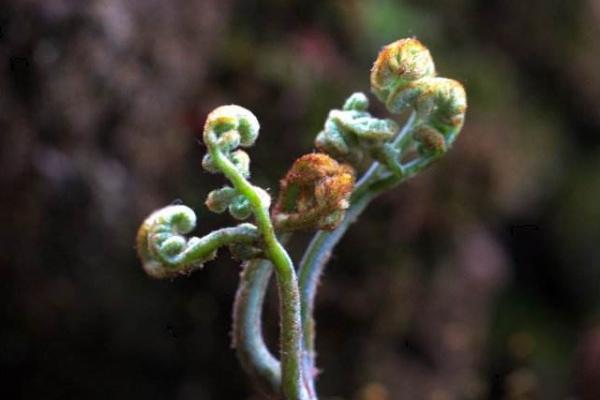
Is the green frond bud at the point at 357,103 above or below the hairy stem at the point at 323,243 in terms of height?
above

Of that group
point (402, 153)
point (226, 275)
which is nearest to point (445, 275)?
point (226, 275)

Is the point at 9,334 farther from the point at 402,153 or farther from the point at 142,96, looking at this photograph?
the point at 402,153

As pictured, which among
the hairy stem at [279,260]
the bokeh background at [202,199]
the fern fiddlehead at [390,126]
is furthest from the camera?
the bokeh background at [202,199]

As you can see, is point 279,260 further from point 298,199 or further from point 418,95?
point 418,95

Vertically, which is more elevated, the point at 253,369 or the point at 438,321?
the point at 438,321

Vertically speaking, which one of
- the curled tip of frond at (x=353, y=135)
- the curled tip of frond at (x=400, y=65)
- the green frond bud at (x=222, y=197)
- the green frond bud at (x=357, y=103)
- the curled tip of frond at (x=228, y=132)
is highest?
the green frond bud at (x=357, y=103)

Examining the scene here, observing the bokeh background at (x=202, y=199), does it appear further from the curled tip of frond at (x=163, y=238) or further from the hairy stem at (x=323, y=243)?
the curled tip of frond at (x=163, y=238)

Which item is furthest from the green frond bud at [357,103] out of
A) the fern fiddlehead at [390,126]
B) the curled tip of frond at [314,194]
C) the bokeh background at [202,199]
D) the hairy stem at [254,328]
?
the bokeh background at [202,199]

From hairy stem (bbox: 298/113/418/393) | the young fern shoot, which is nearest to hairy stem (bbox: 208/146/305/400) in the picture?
the young fern shoot
